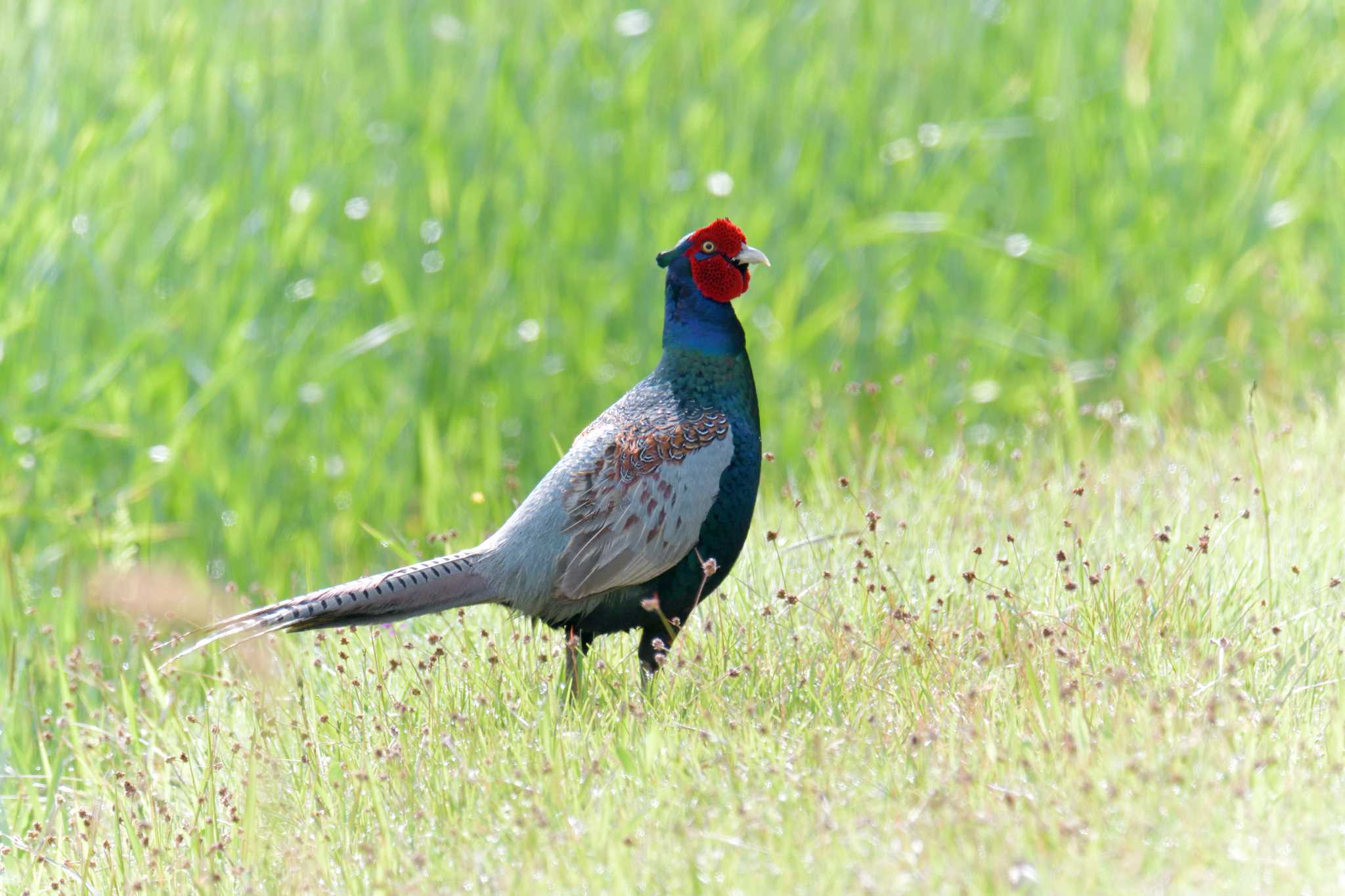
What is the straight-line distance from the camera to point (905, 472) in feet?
18.2

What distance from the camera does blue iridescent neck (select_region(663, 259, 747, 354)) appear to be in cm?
438

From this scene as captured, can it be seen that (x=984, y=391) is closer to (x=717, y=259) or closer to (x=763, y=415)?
(x=763, y=415)

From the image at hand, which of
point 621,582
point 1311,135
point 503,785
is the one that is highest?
point 1311,135

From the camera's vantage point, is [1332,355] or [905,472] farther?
[1332,355]

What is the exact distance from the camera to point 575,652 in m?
4.38

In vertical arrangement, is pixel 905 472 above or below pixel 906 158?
below

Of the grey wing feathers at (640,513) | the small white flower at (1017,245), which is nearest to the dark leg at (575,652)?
the grey wing feathers at (640,513)

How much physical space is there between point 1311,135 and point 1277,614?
4497mm

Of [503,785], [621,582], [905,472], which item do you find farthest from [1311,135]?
[503,785]

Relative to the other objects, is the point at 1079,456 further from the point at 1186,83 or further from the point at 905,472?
the point at 1186,83

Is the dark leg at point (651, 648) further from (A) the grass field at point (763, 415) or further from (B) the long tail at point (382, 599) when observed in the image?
(B) the long tail at point (382, 599)

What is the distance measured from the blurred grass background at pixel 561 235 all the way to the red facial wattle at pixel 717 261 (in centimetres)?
151

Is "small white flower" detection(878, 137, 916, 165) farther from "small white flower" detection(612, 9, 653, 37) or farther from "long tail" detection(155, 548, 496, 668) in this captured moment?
"long tail" detection(155, 548, 496, 668)

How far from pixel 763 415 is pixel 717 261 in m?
2.51
